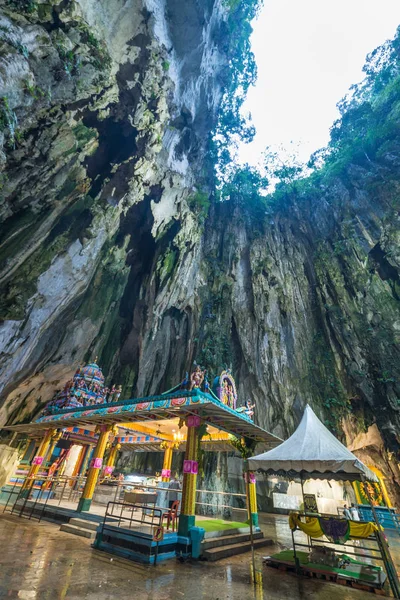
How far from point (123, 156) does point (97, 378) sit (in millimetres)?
12069

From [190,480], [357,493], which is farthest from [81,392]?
[357,493]

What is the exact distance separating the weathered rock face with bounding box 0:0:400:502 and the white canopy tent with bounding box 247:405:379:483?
34.8 feet

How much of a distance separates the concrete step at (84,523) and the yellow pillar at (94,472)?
58 cm

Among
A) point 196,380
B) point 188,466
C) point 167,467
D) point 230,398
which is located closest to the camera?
point 188,466

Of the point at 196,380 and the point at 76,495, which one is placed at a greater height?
the point at 196,380

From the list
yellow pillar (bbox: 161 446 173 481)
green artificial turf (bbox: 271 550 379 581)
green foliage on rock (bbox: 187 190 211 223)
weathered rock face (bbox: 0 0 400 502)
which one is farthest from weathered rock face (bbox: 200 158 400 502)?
green artificial turf (bbox: 271 550 379 581)

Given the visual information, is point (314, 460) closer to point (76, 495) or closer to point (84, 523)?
point (84, 523)

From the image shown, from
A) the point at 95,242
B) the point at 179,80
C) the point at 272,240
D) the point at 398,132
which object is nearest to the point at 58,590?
the point at 95,242

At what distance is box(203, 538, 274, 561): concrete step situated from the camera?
234 inches

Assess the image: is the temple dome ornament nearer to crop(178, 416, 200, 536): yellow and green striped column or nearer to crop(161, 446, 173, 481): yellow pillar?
crop(161, 446, 173, 481): yellow pillar

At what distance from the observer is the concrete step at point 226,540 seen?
6320mm

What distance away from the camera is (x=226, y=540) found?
706 centimetres

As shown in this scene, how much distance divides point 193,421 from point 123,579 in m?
3.57

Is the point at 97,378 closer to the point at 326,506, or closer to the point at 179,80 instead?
the point at 326,506
